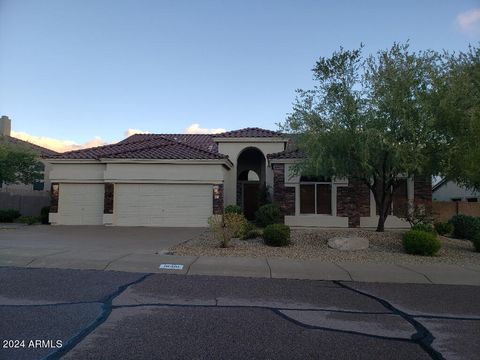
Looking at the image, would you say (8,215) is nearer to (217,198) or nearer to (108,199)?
(108,199)

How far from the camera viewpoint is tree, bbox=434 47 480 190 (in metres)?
13.5

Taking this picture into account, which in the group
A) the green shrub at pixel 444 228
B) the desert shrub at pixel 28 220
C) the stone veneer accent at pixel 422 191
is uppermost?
the stone veneer accent at pixel 422 191

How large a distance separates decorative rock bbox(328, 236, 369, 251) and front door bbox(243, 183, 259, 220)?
45.3ft

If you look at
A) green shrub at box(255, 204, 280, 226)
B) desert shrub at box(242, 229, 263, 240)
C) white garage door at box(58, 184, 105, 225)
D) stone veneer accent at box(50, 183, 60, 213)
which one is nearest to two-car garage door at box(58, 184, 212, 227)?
white garage door at box(58, 184, 105, 225)

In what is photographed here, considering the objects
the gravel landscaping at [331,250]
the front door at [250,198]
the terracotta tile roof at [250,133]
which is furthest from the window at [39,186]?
the gravel landscaping at [331,250]

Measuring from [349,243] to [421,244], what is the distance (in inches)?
84.6

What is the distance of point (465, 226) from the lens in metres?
18.8

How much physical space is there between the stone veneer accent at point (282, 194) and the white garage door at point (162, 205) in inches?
136

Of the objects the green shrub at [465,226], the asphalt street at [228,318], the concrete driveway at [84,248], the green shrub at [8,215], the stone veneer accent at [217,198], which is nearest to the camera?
the asphalt street at [228,318]

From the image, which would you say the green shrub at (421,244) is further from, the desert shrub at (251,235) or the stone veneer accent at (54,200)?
the stone veneer accent at (54,200)

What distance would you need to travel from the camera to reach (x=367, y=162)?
14938mm

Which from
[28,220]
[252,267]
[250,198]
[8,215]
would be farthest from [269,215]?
[8,215]

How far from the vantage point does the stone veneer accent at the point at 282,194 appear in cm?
2203

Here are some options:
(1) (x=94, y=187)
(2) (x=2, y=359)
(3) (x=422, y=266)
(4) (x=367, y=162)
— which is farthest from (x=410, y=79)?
(1) (x=94, y=187)
